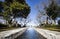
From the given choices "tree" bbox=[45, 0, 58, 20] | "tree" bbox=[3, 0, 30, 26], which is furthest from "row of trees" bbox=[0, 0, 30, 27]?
"tree" bbox=[45, 0, 58, 20]

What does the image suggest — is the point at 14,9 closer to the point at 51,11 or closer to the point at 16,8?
the point at 16,8

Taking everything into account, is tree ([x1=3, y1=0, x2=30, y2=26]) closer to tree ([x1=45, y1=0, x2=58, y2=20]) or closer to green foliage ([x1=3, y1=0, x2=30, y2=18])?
green foliage ([x1=3, y1=0, x2=30, y2=18])

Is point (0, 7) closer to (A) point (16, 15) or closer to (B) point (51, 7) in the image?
(A) point (16, 15)

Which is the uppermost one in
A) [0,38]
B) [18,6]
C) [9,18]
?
[18,6]

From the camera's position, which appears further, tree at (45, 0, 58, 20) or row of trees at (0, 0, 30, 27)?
tree at (45, 0, 58, 20)

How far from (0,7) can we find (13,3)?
38.7 ft

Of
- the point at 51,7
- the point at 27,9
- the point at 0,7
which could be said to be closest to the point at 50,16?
the point at 51,7

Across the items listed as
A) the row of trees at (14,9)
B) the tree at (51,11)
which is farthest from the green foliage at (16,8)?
the tree at (51,11)

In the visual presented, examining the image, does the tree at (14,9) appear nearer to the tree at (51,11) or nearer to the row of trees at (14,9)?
the row of trees at (14,9)

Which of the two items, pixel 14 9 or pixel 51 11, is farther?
pixel 51 11

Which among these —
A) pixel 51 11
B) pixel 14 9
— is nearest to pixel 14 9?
pixel 14 9

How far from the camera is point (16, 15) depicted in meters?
63.4

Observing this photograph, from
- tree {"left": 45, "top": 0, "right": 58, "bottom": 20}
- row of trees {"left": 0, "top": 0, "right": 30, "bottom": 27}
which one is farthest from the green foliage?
tree {"left": 45, "top": 0, "right": 58, "bottom": 20}

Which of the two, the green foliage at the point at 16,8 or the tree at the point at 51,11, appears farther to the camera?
the tree at the point at 51,11
